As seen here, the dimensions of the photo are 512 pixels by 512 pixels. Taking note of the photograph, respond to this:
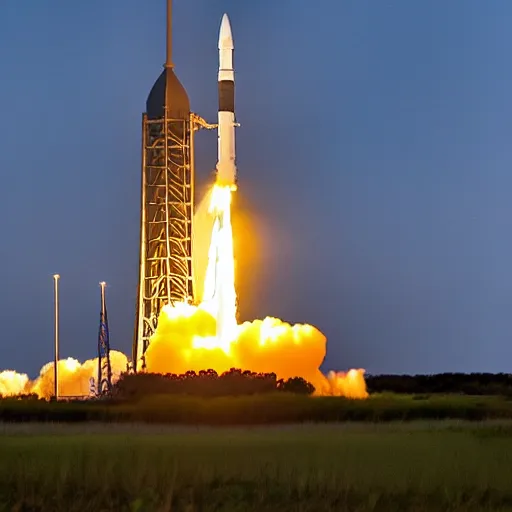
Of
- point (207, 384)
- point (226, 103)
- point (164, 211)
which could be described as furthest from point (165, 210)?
point (207, 384)

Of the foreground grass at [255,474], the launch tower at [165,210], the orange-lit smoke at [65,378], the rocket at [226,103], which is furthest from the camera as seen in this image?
the orange-lit smoke at [65,378]

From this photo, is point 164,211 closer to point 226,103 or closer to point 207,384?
point 226,103

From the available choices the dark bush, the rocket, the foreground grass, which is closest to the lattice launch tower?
the rocket

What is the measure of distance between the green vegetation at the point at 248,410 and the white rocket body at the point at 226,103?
41.0ft

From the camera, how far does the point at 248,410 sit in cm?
5381

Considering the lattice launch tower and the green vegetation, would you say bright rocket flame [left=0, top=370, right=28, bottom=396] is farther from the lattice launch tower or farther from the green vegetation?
the green vegetation

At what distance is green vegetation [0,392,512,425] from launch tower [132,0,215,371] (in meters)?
12.5

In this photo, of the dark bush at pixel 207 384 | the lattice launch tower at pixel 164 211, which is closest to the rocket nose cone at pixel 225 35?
the lattice launch tower at pixel 164 211

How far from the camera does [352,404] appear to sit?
179 feet

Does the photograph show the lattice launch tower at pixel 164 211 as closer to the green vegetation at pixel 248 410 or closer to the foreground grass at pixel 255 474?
the green vegetation at pixel 248 410

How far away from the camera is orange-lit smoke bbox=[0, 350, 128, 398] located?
238ft

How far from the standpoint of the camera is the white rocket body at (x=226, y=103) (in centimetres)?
6444

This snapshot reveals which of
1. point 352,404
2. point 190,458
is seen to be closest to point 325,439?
point 190,458

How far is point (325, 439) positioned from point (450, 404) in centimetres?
2147
